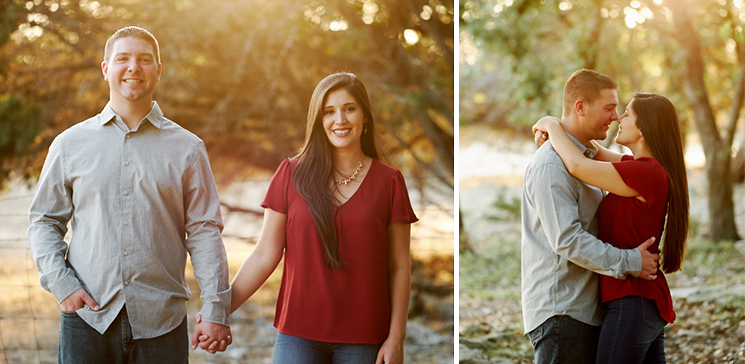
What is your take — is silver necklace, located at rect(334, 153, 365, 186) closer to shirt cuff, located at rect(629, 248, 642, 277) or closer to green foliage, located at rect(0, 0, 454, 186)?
shirt cuff, located at rect(629, 248, 642, 277)

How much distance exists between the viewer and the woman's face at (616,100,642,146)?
197 centimetres

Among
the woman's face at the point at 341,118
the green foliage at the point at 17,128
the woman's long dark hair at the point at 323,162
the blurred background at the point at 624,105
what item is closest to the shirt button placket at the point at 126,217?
the woman's long dark hair at the point at 323,162

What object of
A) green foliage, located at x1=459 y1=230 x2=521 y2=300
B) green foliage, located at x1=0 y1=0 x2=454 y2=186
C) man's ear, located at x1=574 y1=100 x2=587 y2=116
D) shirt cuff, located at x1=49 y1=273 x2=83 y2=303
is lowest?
green foliage, located at x1=459 y1=230 x2=521 y2=300

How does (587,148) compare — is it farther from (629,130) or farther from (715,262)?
(715,262)

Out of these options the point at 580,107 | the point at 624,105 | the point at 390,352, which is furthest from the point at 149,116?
the point at 624,105

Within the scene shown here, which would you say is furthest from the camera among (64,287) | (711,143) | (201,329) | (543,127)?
(711,143)

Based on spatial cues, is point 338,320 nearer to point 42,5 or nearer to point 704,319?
point 704,319

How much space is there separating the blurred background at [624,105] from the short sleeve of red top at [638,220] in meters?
1.68

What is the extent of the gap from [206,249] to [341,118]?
0.64 meters

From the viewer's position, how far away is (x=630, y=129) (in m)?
1.98

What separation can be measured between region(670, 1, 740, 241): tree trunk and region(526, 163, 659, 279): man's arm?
5.67 meters

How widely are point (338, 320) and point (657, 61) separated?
27.8ft

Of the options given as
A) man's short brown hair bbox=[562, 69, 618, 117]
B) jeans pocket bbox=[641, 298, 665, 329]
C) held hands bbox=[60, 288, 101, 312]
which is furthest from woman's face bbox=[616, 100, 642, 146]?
held hands bbox=[60, 288, 101, 312]

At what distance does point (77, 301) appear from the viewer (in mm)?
1761
